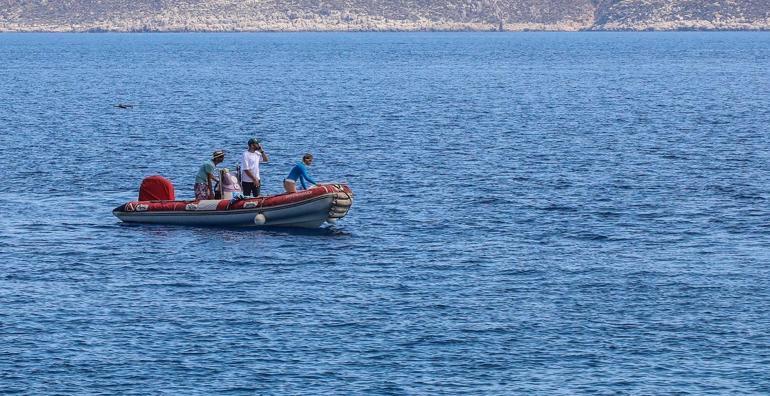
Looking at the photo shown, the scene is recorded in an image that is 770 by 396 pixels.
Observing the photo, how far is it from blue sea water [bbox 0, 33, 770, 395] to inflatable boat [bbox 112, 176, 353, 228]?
443 mm

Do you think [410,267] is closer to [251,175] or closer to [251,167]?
[251,167]

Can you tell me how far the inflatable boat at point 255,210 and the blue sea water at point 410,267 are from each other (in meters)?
0.44

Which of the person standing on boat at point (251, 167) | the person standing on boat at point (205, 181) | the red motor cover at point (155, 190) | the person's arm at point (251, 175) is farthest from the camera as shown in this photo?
the red motor cover at point (155, 190)

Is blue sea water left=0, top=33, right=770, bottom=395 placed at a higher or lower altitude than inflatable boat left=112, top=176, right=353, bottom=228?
lower

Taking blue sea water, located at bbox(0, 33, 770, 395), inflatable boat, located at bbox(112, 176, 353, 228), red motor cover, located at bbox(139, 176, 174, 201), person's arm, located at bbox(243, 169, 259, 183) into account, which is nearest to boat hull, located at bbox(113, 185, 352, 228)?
inflatable boat, located at bbox(112, 176, 353, 228)

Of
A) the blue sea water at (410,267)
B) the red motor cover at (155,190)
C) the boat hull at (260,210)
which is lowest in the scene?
the blue sea water at (410,267)

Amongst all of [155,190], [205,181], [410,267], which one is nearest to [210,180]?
[205,181]

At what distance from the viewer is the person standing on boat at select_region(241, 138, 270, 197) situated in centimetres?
4084

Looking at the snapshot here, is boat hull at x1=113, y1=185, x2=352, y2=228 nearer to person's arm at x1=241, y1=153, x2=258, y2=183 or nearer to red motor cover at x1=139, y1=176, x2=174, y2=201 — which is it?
red motor cover at x1=139, y1=176, x2=174, y2=201

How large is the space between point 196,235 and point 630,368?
56.0 feet

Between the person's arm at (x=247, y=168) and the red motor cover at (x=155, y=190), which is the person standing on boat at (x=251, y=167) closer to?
the person's arm at (x=247, y=168)

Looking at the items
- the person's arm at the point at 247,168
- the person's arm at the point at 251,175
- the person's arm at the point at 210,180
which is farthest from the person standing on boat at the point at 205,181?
the person's arm at the point at 251,175

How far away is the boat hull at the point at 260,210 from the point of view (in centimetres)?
4062

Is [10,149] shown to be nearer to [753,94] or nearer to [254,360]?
[254,360]
